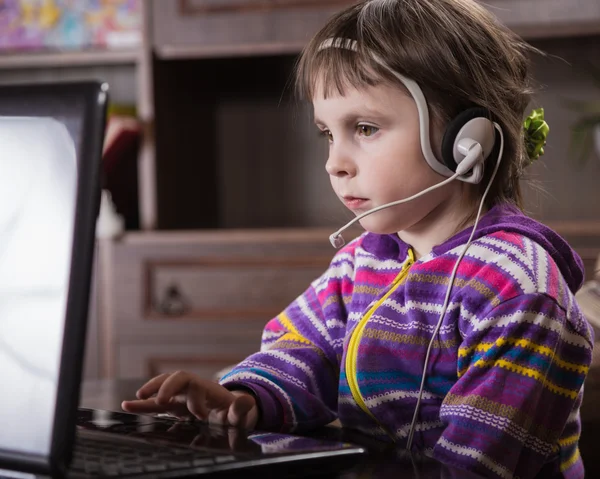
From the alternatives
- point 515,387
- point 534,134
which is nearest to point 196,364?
point 534,134

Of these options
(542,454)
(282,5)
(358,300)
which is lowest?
(542,454)

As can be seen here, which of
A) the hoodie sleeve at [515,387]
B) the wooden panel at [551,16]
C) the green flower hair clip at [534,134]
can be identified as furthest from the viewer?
the wooden panel at [551,16]

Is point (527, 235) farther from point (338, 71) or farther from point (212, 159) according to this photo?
point (212, 159)

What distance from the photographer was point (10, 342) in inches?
19.6

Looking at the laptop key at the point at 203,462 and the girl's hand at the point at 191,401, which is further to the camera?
the girl's hand at the point at 191,401

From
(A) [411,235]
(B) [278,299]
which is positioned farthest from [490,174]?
(B) [278,299]

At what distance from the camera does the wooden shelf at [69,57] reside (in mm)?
2277

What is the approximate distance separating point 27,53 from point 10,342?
203cm

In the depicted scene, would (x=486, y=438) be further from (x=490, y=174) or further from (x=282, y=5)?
(x=282, y=5)

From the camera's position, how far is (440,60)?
2.66ft

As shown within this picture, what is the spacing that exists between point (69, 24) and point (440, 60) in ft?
5.76

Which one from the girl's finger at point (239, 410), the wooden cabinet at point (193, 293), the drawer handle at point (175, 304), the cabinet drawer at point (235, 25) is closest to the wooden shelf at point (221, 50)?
the cabinet drawer at point (235, 25)

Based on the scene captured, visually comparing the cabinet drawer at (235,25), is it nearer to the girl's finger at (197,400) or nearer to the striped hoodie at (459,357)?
the striped hoodie at (459,357)

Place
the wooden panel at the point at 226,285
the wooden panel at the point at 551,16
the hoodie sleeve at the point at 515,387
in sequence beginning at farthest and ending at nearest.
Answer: the wooden panel at the point at 226,285
the wooden panel at the point at 551,16
the hoodie sleeve at the point at 515,387
